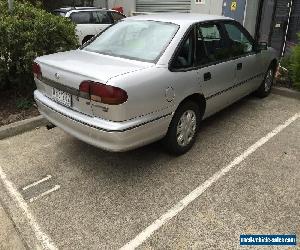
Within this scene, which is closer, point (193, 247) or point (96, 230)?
point (193, 247)

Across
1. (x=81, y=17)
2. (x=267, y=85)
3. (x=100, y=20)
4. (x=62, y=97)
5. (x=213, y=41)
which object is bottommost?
(x=267, y=85)

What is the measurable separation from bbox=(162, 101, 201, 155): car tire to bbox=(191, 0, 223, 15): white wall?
6.95 meters

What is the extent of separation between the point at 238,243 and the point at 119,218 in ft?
3.47

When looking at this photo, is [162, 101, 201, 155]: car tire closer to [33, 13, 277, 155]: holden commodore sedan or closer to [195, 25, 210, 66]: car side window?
[33, 13, 277, 155]: holden commodore sedan

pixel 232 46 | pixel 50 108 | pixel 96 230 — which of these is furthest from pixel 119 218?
pixel 232 46

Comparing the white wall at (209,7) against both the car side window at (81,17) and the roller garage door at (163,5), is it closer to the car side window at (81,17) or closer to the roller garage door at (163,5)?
the roller garage door at (163,5)

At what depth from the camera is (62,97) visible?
3.45 m

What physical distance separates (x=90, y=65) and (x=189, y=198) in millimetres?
1669

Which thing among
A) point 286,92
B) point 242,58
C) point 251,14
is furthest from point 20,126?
point 251,14

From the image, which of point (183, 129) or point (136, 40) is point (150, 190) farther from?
point (136, 40)

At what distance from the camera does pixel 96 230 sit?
9.34ft

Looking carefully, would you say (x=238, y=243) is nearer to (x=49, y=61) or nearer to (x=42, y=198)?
(x=42, y=198)

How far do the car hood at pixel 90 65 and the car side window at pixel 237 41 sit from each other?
1749 mm

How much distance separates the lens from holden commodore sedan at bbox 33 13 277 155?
10.0ft
